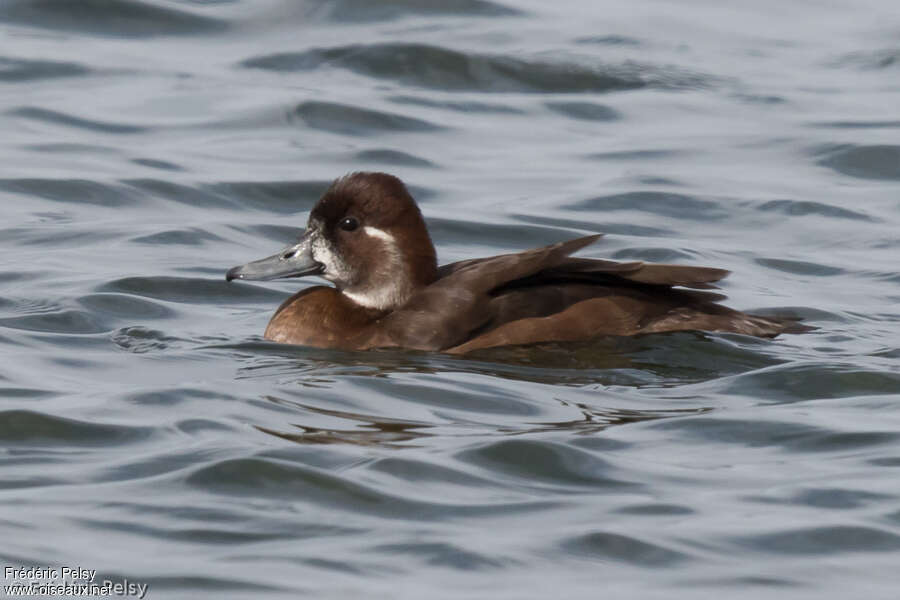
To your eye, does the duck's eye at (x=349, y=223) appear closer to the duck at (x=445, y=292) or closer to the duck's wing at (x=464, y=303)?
the duck at (x=445, y=292)

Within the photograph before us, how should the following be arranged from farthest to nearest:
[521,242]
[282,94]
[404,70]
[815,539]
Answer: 1. [404,70]
2. [282,94]
3. [521,242]
4. [815,539]

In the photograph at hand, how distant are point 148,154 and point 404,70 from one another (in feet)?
10.9

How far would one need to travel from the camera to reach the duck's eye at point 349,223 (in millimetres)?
8953

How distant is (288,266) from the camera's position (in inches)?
361

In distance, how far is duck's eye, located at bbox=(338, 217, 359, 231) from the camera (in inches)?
352

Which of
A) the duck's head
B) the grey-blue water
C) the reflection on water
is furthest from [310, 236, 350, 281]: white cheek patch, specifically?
the reflection on water

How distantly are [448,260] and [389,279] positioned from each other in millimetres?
2713

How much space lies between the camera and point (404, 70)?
54.1 feet

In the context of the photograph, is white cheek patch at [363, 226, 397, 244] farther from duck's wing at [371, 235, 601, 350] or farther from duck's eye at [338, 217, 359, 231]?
duck's wing at [371, 235, 601, 350]

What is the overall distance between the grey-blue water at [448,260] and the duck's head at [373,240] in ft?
1.57

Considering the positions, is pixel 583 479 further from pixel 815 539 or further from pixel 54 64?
pixel 54 64

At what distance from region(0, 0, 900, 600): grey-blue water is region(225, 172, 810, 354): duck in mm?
105

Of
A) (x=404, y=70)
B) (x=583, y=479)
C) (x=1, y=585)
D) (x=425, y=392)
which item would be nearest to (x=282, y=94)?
(x=404, y=70)

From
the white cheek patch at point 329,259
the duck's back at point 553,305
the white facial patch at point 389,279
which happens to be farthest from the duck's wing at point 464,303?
the white cheek patch at point 329,259
